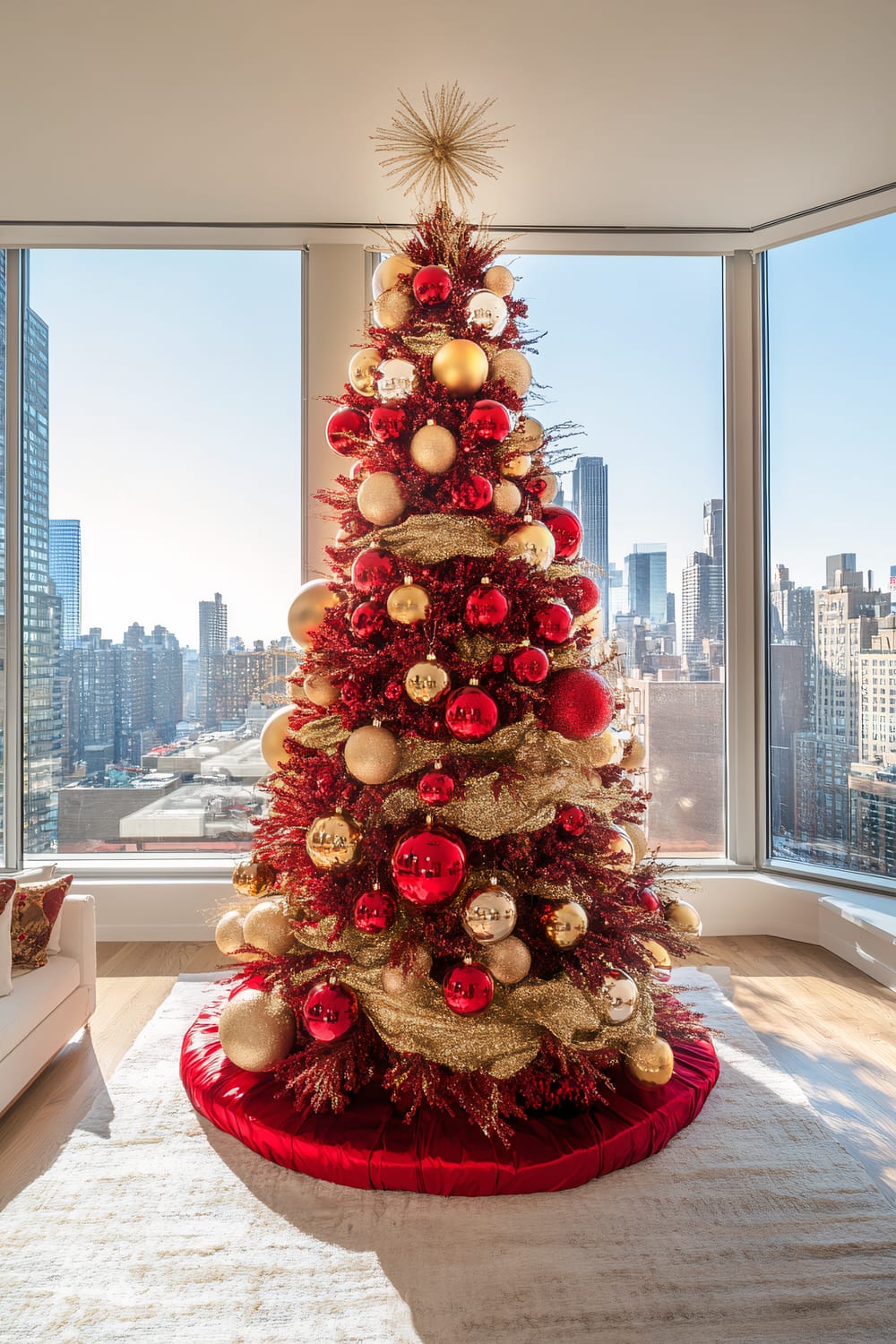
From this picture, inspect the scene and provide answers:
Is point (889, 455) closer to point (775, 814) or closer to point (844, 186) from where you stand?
point (844, 186)

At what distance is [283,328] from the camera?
337 centimetres

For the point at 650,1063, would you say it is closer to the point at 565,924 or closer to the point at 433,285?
the point at 565,924

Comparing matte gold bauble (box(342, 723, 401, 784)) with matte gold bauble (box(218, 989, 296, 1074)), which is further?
matte gold bauble (box(218, 989, 296, 1074))

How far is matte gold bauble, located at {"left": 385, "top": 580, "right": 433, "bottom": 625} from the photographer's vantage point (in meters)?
1.61

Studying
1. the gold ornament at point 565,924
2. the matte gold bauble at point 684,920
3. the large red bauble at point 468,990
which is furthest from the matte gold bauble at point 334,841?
the matte gold bauble at point 684,920

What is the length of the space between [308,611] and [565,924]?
975 millimetres

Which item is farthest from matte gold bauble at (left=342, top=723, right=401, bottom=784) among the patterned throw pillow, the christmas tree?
the patterned throw pillow

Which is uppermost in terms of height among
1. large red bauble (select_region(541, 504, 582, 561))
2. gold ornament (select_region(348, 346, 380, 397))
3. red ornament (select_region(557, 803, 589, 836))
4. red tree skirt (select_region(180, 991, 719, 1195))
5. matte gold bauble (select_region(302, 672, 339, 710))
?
gold ornament (select_region(348, 346, 380, 397))

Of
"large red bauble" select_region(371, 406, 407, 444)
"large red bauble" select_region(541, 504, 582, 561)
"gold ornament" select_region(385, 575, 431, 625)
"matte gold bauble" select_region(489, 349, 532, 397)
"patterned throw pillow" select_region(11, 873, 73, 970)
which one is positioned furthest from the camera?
"patterned throw pillow" select_region(11, 873, 73, 970)

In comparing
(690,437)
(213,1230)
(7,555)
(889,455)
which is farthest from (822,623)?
(7,555)

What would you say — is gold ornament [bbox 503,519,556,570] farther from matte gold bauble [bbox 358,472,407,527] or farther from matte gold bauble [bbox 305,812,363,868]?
matte gold bauble [bbox 305,812,363,868]

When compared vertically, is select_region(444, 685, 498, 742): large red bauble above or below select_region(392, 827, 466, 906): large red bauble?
above

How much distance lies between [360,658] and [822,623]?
2400 millimetres

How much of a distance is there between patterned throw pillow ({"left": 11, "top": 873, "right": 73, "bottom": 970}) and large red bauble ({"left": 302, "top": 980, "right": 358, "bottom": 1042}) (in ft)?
3.11
